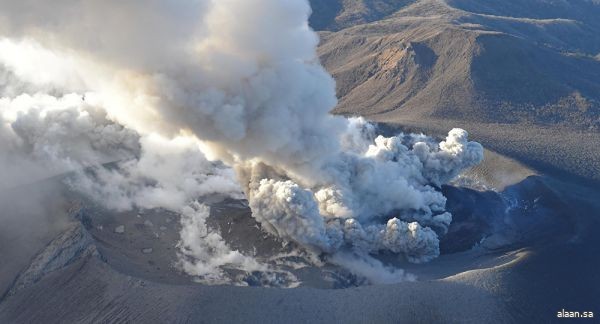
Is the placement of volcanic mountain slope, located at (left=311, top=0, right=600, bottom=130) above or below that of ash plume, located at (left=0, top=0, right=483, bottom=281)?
above

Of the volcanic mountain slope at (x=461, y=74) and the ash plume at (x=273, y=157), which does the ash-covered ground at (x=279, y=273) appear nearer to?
the ash plume at (x=273, y=157)

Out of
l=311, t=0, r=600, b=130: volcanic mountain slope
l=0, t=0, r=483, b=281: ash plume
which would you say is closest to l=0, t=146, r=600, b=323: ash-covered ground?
l=0, t=0, r=483, b=281: ash plume

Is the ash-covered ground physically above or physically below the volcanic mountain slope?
below

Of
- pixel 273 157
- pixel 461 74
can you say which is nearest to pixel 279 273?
pixel 273 157

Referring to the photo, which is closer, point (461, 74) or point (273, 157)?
point (273, 157)

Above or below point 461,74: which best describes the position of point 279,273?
below

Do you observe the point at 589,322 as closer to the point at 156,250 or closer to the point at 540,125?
the point at 156,250

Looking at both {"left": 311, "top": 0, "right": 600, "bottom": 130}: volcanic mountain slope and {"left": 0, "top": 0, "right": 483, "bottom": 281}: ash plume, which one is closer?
{"left": 0, "top": 0, "right": 483, "bottom": 281}: ash plume

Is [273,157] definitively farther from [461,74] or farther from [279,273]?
[461,74]

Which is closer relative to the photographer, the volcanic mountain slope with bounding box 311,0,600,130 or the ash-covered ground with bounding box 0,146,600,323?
the ash-covered ground with bounding box 0,146,600,323

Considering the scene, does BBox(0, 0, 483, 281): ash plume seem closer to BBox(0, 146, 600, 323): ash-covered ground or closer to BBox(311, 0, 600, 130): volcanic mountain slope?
BBox(0, 146, 600, 323): ash-covered ground
